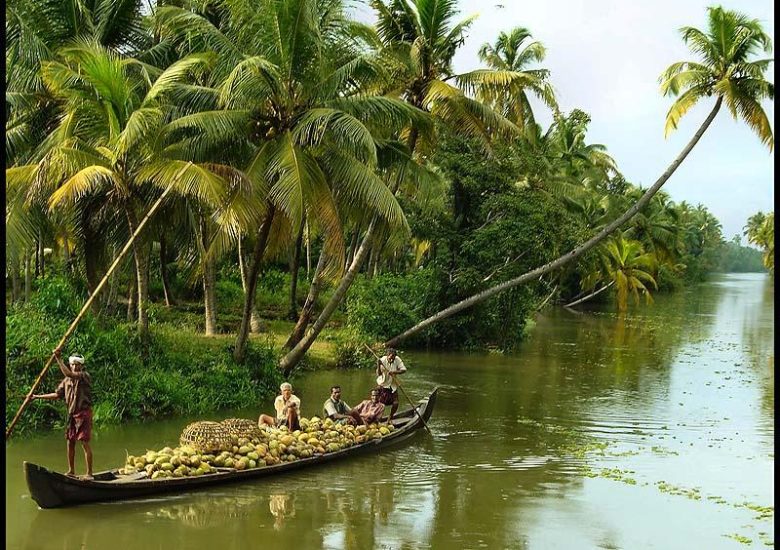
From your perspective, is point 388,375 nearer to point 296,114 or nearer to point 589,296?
point 296,114

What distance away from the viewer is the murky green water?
814 centimetres

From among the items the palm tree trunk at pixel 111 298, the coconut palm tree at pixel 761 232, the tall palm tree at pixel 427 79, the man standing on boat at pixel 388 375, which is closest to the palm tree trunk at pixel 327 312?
the tall palm tree at pixel 427 79

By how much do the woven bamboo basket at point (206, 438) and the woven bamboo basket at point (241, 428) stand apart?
9cm

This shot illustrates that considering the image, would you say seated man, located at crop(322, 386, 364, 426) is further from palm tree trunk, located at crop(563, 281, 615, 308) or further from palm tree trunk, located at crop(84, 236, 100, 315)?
palm tree trunk, located at crop(563, 281, 615, 308)

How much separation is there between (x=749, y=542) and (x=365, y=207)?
24.6 feet

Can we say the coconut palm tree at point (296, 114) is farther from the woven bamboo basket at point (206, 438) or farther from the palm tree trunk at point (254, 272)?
the woven bamboo basket at point (206, 438)

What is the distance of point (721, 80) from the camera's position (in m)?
17.0

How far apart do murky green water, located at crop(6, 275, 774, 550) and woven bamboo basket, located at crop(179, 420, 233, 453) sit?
1.58 feet

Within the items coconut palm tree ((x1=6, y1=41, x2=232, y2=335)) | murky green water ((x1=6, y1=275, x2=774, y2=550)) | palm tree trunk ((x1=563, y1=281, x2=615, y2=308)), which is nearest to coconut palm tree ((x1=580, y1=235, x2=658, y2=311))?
palm tree trunk ((x1=563, y1=281, x2=615, y2=308))

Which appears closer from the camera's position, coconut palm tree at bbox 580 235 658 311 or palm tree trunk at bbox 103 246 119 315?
palm tree trunk at bbox 103 246 119 315

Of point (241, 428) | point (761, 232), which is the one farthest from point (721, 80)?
point (761, 232)

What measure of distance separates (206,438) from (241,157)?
5644 mm

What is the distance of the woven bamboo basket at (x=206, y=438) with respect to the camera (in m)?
9.21

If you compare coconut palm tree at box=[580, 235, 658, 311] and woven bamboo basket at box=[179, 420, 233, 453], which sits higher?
coconut palm tree at box=[580, 235, 658, 311]
